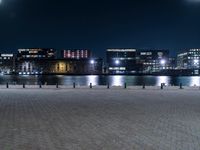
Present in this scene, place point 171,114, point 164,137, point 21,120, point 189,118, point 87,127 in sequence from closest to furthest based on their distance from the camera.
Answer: point 164,137 → point 87,127 → point 21,120 → point 189,118 → point 171,114

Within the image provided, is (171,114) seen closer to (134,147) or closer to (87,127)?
(87,127)

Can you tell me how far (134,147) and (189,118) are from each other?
6.94 metres

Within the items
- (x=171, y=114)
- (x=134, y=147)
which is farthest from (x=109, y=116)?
(x=134, y=147)

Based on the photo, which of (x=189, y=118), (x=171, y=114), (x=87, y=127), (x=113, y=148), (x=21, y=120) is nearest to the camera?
(x=113, y=148)

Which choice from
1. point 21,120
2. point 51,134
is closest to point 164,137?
point 51,134

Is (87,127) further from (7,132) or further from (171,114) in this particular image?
(171,114)

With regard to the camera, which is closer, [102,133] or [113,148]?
[113,148]

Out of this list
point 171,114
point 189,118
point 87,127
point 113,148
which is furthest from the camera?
point 171,114

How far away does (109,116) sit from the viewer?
17.3m

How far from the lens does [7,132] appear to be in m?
12.6

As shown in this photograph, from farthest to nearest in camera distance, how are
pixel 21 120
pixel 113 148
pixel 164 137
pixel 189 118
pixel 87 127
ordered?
pixel 189 118 → pixel 21 120 → pixel 87 127 → pixel 164 137 → pixel 113 148

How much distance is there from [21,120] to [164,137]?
6334mm

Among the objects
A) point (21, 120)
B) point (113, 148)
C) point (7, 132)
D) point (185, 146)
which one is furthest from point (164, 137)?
point (21, 120)

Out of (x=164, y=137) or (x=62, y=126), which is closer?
(x=164, y=137)
